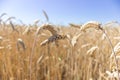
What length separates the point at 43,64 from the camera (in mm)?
2098

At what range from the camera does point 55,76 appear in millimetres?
1655

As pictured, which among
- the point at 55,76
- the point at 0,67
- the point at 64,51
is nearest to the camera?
the point at 55,76

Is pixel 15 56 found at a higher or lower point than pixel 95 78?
higher

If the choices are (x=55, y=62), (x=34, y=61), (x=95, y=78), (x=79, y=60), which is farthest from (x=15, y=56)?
(x=95, y=78)

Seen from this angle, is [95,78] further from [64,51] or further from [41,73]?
[64,51]

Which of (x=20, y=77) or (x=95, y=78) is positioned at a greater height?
(x=20, y=77)

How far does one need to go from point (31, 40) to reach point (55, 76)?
99 centimetres

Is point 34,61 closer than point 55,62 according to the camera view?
No

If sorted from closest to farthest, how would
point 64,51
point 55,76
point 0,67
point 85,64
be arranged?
point 55,76 → point 0,67 → point 85,64 → point 64,51

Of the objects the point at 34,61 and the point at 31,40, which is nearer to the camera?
the point at 34,61

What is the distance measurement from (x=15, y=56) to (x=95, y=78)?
27.0 inches

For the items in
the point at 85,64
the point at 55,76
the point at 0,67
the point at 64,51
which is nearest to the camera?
the point at 55,76

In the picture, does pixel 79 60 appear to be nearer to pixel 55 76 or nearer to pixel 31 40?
pixel 55 76

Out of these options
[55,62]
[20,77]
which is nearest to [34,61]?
[55,62]
